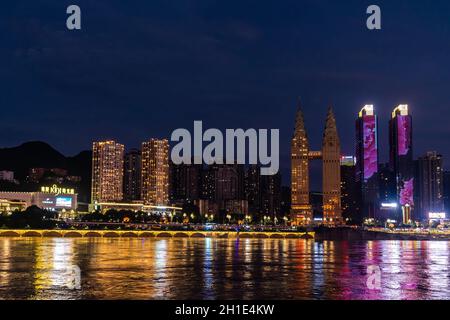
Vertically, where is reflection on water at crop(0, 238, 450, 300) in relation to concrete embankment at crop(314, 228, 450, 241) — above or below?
above

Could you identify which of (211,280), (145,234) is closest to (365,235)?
(145,234)

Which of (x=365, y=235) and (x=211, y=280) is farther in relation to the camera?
(x=365, y=235)

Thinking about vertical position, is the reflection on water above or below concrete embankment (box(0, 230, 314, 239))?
above

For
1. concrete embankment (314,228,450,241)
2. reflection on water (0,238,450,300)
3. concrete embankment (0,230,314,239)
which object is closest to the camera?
reflection on water (0,238,450,300)

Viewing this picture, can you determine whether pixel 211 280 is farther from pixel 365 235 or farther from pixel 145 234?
pixel 365 235

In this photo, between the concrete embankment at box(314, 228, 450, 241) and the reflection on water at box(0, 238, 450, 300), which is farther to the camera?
the concrete embankment at box(314, 228, 450, 241)

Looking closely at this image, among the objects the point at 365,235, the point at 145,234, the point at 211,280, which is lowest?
the point at 365,235

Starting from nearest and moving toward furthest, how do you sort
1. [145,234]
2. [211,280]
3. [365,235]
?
[211,280] < [145,234] < [365,235]

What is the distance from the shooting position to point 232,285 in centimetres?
4678

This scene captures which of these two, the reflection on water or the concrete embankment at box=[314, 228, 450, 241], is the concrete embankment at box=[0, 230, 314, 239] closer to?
the concrete embankment at box=[314, 228, 450, 241]

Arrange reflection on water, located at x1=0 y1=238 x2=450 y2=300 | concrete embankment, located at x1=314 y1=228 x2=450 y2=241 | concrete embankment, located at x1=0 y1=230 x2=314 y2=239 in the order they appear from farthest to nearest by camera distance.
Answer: concrete embankment, located at x1=314 y1=228 x2=450 y2=241 → concrete embankment, located at x1=0 y1=230 x2=314 y2=239 → reflection on water, located at x1=0 y1=238 x2=450 y2=300

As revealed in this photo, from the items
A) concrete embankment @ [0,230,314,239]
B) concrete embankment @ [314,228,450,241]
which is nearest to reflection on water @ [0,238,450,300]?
concrete embankment @ [0,230,314,239]
